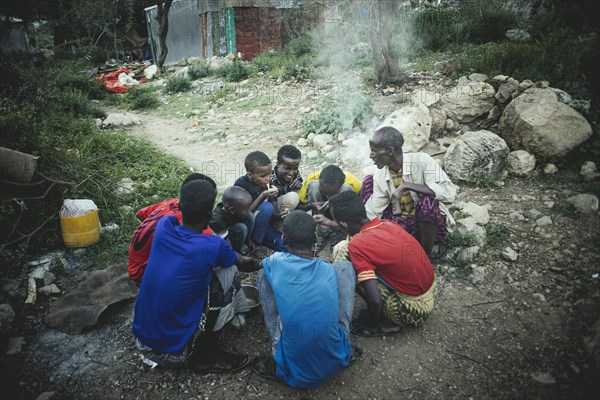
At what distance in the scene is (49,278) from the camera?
3.15 m

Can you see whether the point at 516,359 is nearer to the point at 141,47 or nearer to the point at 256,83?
the point at 256,83

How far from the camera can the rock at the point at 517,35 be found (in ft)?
24.4

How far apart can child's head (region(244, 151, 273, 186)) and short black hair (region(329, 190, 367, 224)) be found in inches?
38.8

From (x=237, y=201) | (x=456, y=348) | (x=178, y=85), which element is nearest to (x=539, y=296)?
(x=456, y=348)

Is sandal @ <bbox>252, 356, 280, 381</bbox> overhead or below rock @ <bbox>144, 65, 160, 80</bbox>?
below

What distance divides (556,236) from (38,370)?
4.03m

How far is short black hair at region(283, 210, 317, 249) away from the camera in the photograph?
2.10 meters

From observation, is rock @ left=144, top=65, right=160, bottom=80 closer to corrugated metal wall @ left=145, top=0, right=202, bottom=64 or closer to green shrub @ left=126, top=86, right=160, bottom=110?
corrugated metal wall @ left=145, top=0, right=202, bottom=64

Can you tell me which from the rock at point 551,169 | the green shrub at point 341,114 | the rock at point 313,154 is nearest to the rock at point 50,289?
the rock at point 313,154

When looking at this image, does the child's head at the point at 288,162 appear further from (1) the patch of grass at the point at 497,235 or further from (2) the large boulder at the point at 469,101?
(2) the large boulder at the point at 469,101

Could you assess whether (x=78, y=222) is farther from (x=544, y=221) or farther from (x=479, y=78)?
(x=479, y=78)

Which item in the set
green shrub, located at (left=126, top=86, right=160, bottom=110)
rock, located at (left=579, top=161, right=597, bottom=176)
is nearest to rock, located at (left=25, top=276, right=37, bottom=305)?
rock, located at (left=579, top=161, right=597, bottom=176)

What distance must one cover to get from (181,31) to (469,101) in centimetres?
1367

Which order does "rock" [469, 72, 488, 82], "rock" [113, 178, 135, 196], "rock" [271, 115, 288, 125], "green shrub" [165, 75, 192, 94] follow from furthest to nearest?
"green shrub" [165, 75, 192, 94], "rock" [271, 115, 288, 125], "rock" [469, 72, 488, 82], "rock" [113, 178, 135, 196]
